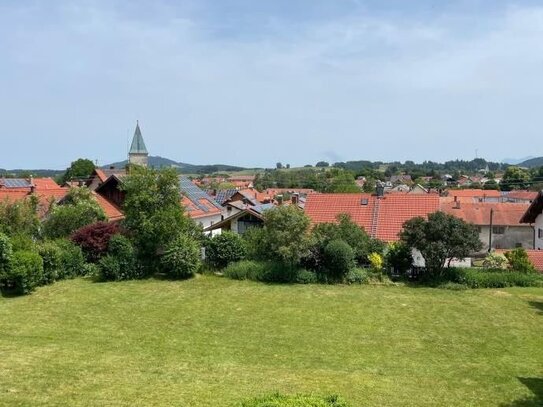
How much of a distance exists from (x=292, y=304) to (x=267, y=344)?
5.61 meters

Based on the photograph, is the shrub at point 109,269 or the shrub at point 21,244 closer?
the shrub at point 21,244

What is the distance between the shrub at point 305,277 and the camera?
25969 mm

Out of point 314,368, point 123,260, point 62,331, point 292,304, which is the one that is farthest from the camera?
point 123,260

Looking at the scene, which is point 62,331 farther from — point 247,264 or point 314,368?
point 247,264

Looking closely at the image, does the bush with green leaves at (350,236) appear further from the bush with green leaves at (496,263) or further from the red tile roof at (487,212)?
the red tile roof at (487,212)

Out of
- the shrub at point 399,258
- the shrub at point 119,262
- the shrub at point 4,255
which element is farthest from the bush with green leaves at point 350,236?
the shrub at point 4,255

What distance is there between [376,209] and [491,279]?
10.2 m

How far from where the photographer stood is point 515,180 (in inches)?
5349

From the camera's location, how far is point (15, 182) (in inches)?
2341

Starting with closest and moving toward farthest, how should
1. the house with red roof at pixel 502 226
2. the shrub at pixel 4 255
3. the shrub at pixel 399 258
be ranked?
the shrub at pixel 4 255 < the shrub at pixel 399 258 < the house with red roof at pixel 502 226

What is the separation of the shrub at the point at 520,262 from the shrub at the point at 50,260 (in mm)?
23644

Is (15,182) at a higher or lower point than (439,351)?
higher

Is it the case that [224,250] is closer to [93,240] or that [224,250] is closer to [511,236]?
[93,240]

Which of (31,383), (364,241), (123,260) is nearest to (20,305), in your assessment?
(123,260)
